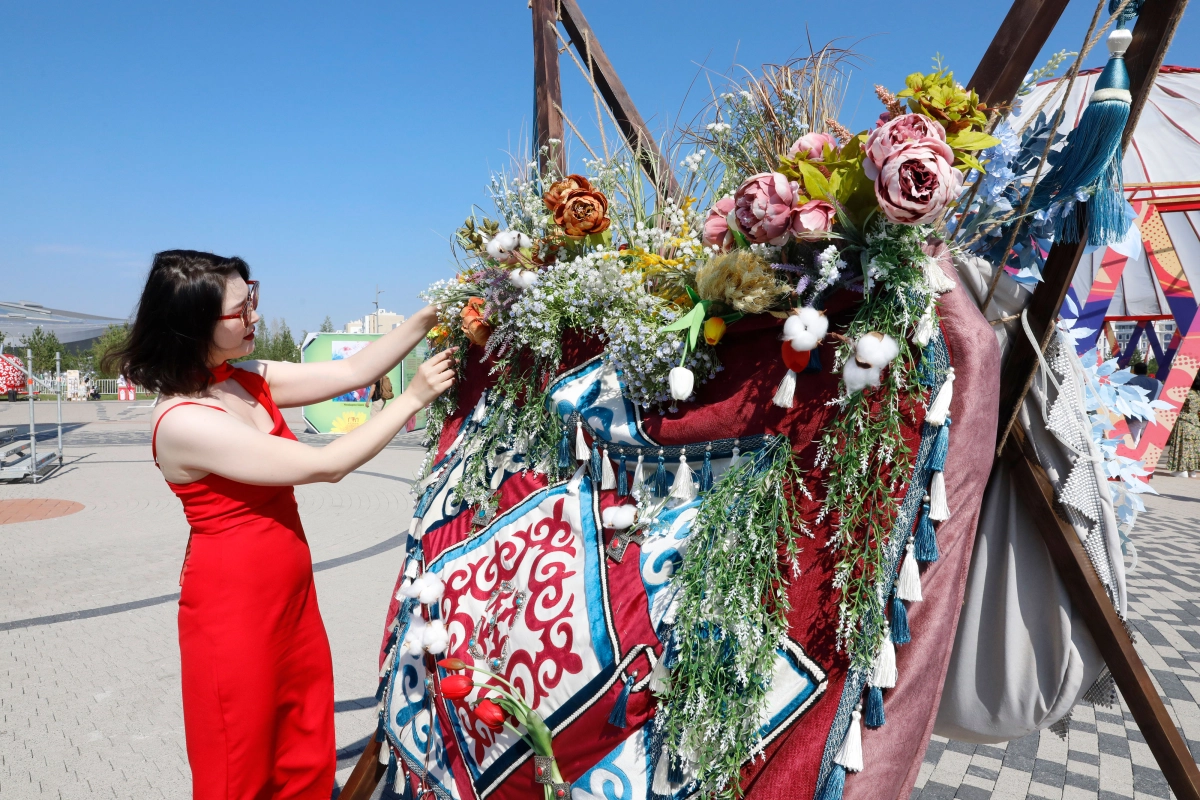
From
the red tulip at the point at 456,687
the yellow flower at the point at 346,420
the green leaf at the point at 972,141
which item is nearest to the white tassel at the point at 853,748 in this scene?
the red tulip at the point at 456,687

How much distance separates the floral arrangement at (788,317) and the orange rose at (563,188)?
5 cm

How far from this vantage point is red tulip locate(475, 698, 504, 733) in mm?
1729

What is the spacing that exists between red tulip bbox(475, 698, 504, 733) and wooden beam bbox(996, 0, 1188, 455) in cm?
127

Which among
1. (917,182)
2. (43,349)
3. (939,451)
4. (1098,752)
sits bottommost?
(1098,752)

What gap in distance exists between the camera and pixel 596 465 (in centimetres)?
187

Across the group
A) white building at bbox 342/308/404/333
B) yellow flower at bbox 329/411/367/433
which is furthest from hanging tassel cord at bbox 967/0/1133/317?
white building at bbox 342/308/404/333

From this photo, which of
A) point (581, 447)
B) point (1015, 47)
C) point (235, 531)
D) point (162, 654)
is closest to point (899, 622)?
point (581, 447)

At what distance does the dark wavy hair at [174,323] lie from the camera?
2154mm

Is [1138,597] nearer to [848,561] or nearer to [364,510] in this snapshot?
[848,561]

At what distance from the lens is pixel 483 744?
1891mm

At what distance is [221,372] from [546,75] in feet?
4.98

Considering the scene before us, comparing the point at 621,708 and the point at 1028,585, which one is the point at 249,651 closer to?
the point at 621,708

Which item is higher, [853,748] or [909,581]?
[909,581]

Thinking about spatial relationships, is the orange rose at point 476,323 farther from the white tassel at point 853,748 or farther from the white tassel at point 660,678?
the white tassel at point 853,748
